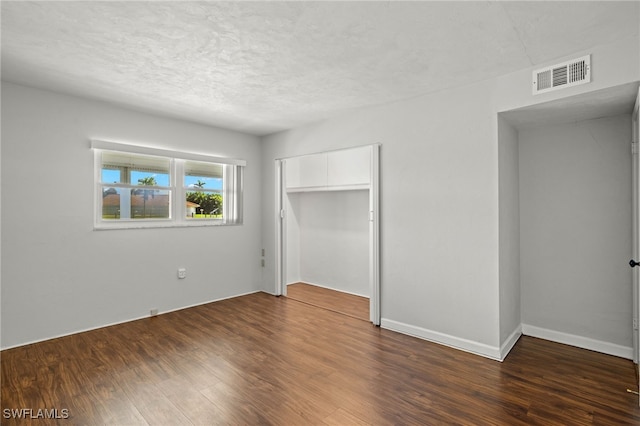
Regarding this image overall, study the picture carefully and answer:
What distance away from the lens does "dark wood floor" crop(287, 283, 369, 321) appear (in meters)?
4.24

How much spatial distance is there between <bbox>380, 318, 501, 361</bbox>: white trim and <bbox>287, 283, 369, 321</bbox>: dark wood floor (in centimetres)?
45

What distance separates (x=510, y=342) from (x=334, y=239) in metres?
2.90

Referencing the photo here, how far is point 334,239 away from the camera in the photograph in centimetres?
539

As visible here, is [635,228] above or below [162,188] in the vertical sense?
below

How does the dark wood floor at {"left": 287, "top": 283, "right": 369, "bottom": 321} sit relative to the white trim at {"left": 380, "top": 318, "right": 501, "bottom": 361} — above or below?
below

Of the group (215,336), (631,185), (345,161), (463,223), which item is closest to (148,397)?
(215,336)

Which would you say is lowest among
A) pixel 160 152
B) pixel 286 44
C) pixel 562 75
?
pixel 160 152

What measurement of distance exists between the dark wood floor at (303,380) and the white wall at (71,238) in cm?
35

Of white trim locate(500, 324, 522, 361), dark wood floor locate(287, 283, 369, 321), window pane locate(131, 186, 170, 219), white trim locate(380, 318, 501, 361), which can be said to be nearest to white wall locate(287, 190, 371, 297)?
dark wood floor locate(287, 283, 369, 321)

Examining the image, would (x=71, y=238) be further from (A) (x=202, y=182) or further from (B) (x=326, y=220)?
(B) (x=326, y=220)

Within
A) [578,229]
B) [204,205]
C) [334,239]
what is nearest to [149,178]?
[204,205]

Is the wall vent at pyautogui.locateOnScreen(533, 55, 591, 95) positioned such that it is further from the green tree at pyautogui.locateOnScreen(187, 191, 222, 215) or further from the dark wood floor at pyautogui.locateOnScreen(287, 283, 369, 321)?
the green tree at pyautogui.locateOnScreen(187, 191, 222, 215)

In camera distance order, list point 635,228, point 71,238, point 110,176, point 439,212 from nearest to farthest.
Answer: point 635,228, point 439,212, point 71,238, point 110,176

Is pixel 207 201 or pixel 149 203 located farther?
pixel 207 201
